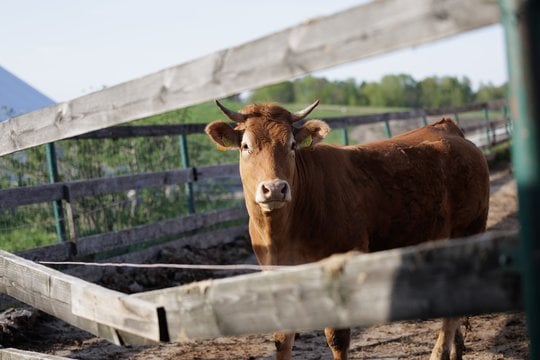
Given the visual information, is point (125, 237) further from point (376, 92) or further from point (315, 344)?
point (376, 92)

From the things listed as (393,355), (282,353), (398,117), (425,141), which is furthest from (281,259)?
(398,117)

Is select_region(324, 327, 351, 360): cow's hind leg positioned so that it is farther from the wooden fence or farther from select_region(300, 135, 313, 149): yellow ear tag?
the wooden fence

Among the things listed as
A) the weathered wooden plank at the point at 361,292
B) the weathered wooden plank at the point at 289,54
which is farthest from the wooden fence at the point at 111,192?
the weathered wooden plank at the point at 361,292

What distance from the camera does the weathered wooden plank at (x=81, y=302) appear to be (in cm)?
266

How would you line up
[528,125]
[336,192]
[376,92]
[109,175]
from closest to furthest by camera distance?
[528,125], [336,192], [109,175], [376,92]

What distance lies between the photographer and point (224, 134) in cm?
500

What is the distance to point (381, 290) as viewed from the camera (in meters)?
1.96

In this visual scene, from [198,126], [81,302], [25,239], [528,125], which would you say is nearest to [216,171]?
[198,126]

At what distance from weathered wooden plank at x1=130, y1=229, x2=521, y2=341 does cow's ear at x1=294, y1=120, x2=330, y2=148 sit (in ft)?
8.74

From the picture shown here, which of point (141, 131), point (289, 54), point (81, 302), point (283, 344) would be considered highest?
point (141, 131)

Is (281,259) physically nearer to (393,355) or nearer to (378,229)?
(378,229)

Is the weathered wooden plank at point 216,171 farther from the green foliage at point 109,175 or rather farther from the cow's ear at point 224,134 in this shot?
the cow's ear at point 224,134

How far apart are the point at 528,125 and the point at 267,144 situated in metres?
3.17

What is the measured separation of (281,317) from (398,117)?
15.7m
